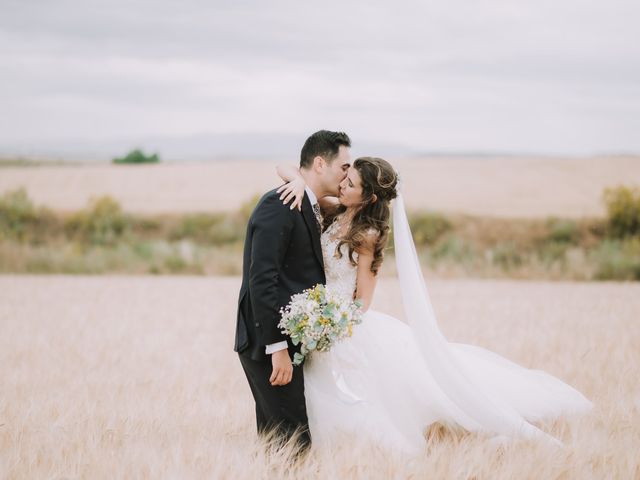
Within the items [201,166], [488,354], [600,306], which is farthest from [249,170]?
[488,354]

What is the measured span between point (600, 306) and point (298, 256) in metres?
10.3

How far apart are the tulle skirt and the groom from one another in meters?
0.21

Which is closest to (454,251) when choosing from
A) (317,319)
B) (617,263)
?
(617,263)

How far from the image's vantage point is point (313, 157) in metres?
4.88

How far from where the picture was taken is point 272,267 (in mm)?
4504

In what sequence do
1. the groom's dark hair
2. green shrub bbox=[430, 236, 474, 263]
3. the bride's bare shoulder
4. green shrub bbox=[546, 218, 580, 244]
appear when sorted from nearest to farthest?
the groom's dark hair → the bride's bare shoulder → green shrub bbox=[430, 236, 474, 263] → green shrub bbox=[546, 218, 580, 244]

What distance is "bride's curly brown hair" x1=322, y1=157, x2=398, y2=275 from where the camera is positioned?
16.5 ft

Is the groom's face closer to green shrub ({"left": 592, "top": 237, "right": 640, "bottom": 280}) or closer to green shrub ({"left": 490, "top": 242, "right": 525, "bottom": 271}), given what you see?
green shrub ({"left": 592, "top": 237, "right": 640, "bottom": 280})

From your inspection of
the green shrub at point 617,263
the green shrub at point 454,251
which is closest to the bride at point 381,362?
the green shrub at point 617,263

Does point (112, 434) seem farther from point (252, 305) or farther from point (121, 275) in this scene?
point (121, 275)

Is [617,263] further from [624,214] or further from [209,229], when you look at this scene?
[209,229]

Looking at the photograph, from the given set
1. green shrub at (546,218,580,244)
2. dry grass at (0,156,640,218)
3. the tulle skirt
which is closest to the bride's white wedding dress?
the tulle skirt

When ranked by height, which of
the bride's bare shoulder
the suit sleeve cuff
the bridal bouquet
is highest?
the bride's bare shoulder

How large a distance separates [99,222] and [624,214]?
1822cm
